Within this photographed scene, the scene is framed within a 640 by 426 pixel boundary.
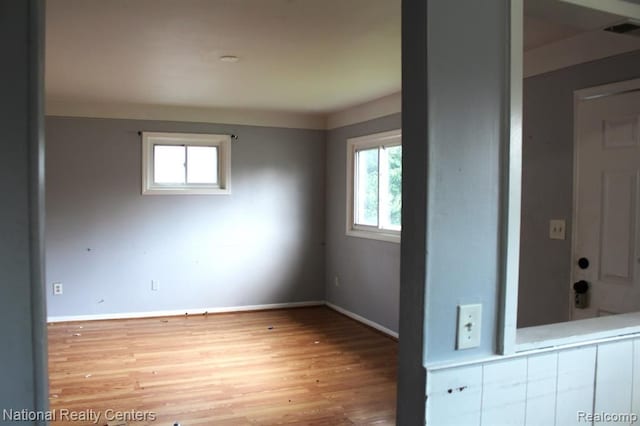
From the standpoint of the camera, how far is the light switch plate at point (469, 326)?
3.79ft

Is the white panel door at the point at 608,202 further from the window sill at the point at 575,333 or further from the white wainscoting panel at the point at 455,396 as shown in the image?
the white wainscoting panel at the point at 455,396

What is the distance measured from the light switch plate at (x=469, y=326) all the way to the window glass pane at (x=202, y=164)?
482cm

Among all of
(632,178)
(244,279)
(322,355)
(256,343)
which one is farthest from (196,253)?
(632,178)

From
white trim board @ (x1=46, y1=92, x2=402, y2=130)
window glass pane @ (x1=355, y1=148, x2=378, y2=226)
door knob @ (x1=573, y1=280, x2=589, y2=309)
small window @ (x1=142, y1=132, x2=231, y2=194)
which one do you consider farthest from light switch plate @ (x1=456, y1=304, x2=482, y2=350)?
small window @ (x1=142, y1=132, x2=231, y2=194)

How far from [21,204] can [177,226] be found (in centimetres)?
463

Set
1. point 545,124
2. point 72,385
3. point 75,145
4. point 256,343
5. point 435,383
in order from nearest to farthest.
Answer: point 435,383
point 545,124
point 72,385
point 256,343
point 75,145

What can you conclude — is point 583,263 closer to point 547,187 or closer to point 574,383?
point 547,187

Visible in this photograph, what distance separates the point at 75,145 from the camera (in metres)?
5.10

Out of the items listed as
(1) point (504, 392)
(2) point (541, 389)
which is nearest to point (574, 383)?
(2) point (541, 389)

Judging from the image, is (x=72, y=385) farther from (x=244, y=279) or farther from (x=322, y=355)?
Answer: (x=244, y=279)

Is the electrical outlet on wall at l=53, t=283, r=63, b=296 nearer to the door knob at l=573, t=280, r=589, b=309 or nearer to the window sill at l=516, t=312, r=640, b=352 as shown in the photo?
the door knob at l=573, t=280, r=589, b=309

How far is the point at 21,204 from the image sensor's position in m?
0.94

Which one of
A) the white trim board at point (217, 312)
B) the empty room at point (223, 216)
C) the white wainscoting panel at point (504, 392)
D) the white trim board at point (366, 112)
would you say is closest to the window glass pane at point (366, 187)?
the empty room at point (223, 216)

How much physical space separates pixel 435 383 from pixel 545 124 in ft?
7.55
